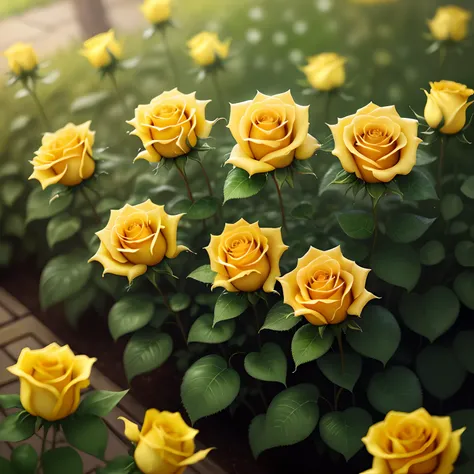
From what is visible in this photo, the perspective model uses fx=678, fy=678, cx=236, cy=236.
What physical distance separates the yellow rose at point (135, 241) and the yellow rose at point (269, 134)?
188 mm

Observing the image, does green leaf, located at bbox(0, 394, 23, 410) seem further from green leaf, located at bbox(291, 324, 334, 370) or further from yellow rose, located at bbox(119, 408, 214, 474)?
green leaf, located at bbox(291, 324, 334, 370)

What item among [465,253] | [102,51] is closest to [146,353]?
[465,253]

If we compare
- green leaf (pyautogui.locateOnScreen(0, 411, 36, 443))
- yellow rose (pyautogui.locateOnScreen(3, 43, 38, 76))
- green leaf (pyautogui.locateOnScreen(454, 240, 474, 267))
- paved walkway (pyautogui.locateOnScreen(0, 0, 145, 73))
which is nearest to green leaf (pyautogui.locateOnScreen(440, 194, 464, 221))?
green leaf (pyautogui.locateOnScreen(454, 240, 474, 267))

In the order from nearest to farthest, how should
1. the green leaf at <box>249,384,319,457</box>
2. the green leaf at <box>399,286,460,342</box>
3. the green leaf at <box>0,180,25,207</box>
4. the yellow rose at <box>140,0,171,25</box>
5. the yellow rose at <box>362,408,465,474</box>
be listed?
the yellow rose at <box>362,408,465,474</box>, the green leaf at <box>249,384,319,457</box>, the green leaf at <box>399,286,460,342</box>, the yellow rose at <box>140,0,171,25</box>, the green leaf at <box>0,180,25,207</box>

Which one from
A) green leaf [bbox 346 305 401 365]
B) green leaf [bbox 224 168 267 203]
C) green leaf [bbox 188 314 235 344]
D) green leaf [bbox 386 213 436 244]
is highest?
green leaf [bbox 224 168 267 203]

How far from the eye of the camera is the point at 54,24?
10.9ft

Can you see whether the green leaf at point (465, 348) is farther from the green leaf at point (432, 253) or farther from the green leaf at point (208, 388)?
the green leaf at point (208, 388)

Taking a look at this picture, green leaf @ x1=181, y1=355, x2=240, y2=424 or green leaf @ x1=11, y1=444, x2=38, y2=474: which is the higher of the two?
green leaf @ x1=11, y1=444, x2=38, y2=474

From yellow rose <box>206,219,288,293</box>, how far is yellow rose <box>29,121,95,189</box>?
0.39m

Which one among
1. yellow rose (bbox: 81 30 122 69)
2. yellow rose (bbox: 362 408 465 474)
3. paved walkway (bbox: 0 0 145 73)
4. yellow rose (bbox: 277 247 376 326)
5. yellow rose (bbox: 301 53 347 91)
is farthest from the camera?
paved walkway (bbox: 0 0 145 73)

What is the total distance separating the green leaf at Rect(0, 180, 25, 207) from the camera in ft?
7.27

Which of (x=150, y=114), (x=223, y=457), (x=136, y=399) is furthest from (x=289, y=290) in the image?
(x=136, y=399)

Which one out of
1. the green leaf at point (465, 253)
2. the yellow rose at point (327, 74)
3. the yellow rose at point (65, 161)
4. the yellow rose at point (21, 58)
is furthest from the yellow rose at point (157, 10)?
the green leaf at point (465, 253)

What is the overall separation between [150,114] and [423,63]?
1586 mm
